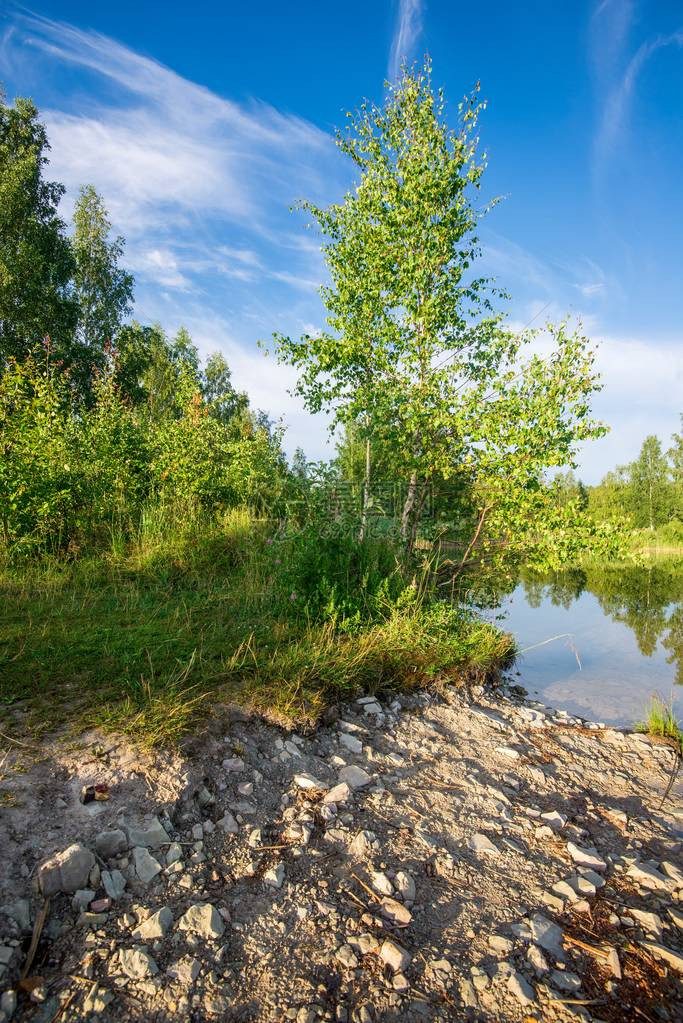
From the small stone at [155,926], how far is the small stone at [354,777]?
127 cm

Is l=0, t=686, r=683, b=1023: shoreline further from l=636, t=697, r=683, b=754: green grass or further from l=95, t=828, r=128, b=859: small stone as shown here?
l=636, t=697, r=683, b=754: green grass

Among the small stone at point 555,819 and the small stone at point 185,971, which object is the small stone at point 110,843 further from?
the small stone at point 555,819

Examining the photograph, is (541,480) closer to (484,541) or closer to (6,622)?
(484,541)

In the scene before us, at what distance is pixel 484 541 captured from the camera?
6.89 metres

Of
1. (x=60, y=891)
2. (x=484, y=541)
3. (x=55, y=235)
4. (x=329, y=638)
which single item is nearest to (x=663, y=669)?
(x=484, y=541)

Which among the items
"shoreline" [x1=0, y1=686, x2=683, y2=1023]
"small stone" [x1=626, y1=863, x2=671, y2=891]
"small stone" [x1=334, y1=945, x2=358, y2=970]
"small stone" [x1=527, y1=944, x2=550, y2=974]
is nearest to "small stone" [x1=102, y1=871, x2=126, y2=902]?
"shoreline" [x1=0, y1=686, x2=683, y2=1023]

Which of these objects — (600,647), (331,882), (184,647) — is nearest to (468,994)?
(331,882)

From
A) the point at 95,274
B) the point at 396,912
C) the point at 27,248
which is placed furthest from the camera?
the point at 95,274

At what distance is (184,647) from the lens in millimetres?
4086

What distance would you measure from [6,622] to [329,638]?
272cm

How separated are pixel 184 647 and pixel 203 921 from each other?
2280 mm

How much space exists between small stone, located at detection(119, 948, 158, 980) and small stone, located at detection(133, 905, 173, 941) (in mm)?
75

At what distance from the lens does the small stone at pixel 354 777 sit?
10.1ft

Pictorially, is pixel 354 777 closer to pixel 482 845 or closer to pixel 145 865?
pixel 482 845
